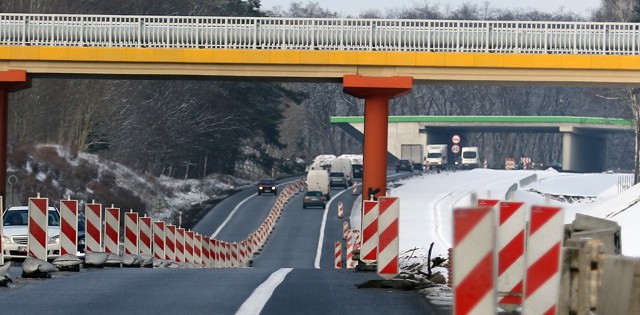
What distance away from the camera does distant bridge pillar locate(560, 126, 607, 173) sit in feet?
507

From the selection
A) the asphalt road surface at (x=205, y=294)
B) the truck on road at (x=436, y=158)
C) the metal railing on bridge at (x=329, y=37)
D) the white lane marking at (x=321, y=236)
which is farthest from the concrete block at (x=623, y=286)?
the truck on road at (x=436, y=158)

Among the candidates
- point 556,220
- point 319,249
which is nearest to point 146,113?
point 319,249

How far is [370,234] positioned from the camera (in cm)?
2497

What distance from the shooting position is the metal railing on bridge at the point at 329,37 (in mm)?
45250

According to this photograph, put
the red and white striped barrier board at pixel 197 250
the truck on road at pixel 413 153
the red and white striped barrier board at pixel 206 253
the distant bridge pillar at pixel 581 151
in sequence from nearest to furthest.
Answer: the red and white striped barrier board at pixel 197 250 < the red and white striped barrier board at pixel 206 253 < the truck on road at pixel 413 153 < the distant bridge pillar at pixel 581 151

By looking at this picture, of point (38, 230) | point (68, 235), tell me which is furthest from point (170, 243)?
point (38, 230)

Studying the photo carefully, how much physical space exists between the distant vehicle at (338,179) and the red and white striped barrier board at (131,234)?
86.2 meters

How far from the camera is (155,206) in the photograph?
3356 inches

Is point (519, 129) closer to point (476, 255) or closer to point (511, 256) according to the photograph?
point (511, 256)

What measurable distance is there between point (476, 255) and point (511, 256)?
556 cm

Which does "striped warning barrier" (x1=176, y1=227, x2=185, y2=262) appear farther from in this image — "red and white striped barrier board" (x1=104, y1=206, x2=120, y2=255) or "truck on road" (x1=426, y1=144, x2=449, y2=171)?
"truck on road" (x1=426, y1=144, x2=449, y2=171)

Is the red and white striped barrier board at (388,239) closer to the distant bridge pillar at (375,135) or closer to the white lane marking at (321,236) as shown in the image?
the distant bridge pillar at (375,135)

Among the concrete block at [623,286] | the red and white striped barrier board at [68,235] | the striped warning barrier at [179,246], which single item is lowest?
the striped warning barrier at [179,246]

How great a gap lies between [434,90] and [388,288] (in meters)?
177
